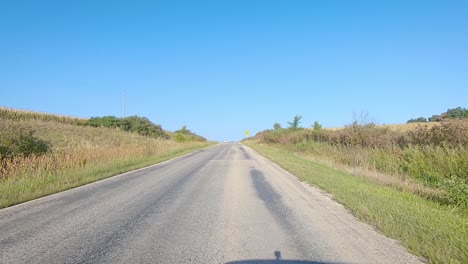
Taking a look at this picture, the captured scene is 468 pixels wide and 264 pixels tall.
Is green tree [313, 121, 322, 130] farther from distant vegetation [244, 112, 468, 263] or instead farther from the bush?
the bush

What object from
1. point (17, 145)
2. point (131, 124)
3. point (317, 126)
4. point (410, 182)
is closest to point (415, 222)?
point (410, 182)

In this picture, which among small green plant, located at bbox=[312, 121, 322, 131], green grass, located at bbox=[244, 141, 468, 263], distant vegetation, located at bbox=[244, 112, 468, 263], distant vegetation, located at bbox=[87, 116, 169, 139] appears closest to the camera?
green grass, located at bbox=[244, 141, 468, 263]

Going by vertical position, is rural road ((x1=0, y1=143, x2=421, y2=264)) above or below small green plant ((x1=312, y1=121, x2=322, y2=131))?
below

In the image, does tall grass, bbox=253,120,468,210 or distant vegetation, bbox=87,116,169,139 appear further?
distant vegetation, bbox=87,116,169,139

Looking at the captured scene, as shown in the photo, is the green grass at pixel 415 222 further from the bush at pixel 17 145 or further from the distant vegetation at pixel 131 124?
the distant vegetation at pixel 131 124

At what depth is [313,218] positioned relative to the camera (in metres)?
8.62

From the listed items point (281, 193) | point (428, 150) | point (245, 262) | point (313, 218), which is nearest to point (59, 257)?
point (245, 262)

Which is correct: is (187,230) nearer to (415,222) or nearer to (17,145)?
(415,222)

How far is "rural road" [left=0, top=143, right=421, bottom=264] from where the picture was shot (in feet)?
18.9

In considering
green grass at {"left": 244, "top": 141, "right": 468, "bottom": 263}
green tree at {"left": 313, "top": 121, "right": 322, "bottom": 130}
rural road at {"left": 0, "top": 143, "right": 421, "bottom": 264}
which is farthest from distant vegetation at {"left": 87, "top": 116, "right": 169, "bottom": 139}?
green grass at {"left": 244, "top": 141, "right": 468, "bottom": 263}

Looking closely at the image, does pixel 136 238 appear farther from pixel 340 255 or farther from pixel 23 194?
pixel 23 194

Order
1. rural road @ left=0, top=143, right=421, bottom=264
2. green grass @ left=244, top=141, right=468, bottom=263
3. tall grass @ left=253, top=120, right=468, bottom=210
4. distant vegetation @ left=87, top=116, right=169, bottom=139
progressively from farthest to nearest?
distant vegetation @ left=87, top=116, right=169, bottom=139 → tall grass @ left=253, top=120, right=468, bottom=210 → green grass @ left=244, top=141, right=468, bottom=263 → rural road @ left=0, top=143, right=421, bottom=264

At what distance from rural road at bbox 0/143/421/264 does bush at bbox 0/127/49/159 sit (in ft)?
24.9

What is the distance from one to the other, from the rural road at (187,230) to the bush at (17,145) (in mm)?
7604
